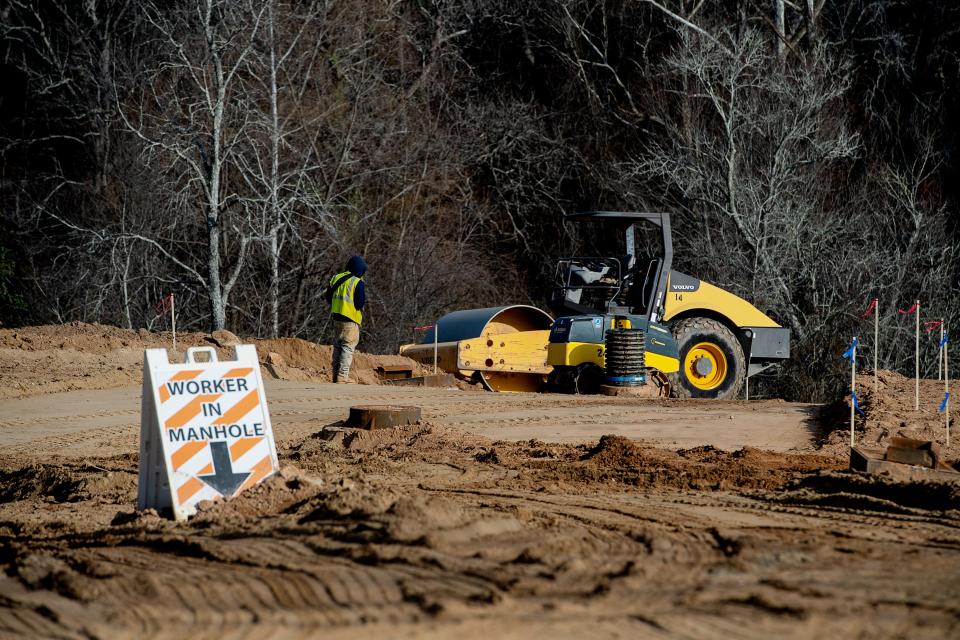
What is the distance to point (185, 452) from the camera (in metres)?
6.73

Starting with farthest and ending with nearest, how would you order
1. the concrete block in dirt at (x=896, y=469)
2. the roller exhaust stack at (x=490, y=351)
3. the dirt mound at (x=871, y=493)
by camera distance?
the roller exhaust stack at (x=490, y=351) < the concrete block in dirt at (x=896, y=469) < the dirt mound at (x=871, y=493)

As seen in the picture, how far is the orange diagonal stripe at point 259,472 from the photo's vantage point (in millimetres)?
6945

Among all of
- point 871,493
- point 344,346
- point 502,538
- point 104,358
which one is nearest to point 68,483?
point 502,538

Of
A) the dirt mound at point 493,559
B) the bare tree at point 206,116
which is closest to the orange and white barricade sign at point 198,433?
the dirt mound at point 493,559

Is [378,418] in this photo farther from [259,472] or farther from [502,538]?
[502,538]

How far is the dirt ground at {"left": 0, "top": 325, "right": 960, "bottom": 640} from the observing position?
4.23 meters

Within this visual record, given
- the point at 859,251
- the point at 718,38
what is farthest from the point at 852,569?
the point at 718,38

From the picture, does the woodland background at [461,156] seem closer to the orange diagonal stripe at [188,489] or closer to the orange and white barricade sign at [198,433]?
the orange and white barricade sign at [198,433]

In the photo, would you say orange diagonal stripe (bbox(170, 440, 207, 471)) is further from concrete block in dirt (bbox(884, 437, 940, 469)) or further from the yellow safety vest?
the yellow safety vest

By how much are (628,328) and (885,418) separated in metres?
4.56

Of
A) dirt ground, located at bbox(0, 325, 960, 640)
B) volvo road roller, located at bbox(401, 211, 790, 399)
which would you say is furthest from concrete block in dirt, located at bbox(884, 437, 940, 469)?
volvo road roller, located at bbox(401, 211, 790, 399)

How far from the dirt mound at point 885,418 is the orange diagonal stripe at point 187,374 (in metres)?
5.71

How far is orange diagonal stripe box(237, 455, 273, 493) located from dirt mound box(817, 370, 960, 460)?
5195 mm

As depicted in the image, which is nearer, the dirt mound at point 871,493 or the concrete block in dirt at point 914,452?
the dirt mound at point 871,493
